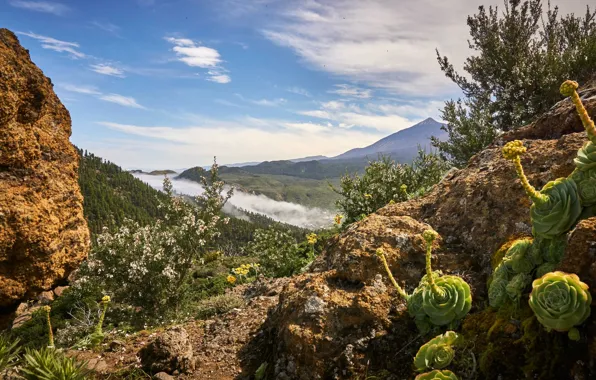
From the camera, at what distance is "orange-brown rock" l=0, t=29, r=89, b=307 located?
6.81m

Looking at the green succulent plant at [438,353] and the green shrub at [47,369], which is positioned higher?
the green succulent plant at [438,353]

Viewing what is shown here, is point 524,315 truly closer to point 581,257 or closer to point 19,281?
point 581,257

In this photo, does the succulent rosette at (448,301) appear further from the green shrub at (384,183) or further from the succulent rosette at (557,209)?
the green shrub at (384,183)

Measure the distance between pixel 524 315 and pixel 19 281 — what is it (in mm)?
8609

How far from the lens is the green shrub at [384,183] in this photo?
15.7 m

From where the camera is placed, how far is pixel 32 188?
712 cm

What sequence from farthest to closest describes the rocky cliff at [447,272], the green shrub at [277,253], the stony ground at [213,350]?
1. the green shrub at [277,253]
2. the stony ground at [213,350]
3. the rocky cliff at [447,272]

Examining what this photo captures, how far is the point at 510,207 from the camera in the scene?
4.60 meters

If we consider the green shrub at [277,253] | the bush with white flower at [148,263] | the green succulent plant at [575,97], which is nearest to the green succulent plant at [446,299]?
the green succulent plant at [575,97]

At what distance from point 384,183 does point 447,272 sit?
11909mm

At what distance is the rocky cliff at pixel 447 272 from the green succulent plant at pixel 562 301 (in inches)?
9.0

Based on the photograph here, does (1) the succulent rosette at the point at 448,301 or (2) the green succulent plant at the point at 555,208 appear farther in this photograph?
(1) the succulent rosette at the point at 448,301

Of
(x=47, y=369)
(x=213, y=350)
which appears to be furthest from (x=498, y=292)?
(x=47, y=369)

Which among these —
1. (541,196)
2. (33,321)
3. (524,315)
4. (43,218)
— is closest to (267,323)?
(524,315)
